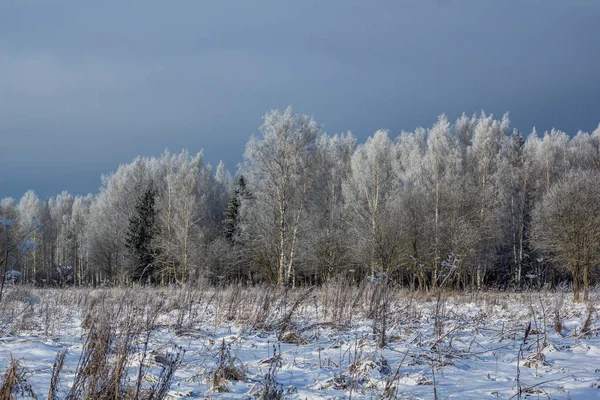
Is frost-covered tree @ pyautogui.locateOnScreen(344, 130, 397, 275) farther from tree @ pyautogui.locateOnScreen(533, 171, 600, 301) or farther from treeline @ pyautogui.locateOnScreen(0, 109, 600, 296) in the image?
tree @ pyautogui.locateOnScreen(533, 171, 600, 301)

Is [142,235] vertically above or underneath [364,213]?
underneath

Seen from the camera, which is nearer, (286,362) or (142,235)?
(286,362)

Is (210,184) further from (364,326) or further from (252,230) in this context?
(364,326)

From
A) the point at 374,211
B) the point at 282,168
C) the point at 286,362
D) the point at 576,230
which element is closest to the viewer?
the point at 286,362

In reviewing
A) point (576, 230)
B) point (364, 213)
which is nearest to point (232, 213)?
point (364, 213)

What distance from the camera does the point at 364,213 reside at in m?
24.8

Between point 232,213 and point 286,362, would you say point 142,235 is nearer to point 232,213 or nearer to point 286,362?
point 232,213

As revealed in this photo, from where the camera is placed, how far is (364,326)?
6.45m

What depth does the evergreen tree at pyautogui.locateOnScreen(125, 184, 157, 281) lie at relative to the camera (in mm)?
29688

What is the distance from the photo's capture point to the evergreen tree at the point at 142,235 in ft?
97.4

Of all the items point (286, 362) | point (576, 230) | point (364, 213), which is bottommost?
point (286, 362)

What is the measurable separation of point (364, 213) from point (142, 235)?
15.9 metres

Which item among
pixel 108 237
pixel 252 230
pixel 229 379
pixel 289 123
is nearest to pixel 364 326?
pixel 229 379

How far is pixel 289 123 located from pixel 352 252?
9261 mm
